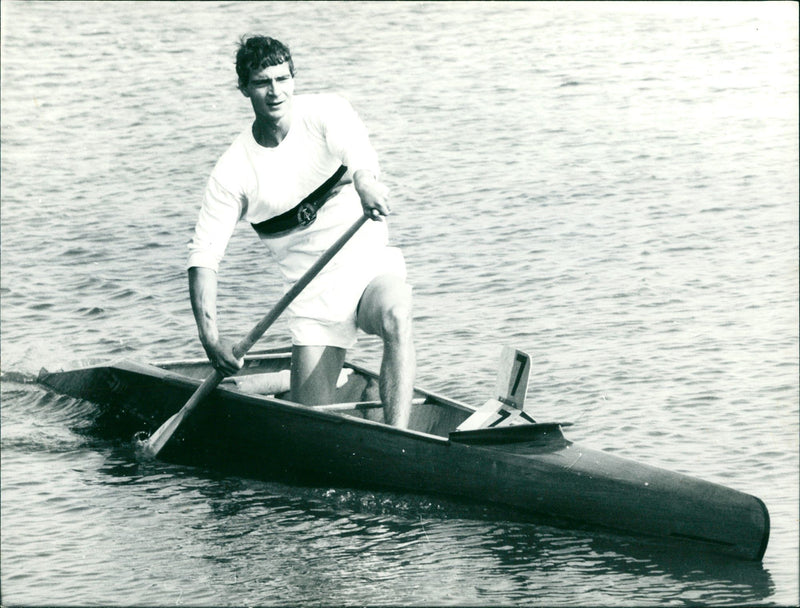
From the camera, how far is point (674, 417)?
310 inches

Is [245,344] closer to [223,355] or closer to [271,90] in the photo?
[223,355]

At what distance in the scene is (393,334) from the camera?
6.59 meters

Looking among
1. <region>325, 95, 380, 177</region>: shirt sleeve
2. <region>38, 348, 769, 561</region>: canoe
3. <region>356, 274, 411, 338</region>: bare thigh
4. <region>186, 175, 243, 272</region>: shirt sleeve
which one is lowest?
<region>38, 348, 769, 561</region>: canoe

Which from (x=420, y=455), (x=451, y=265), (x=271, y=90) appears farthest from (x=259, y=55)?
(x=451, y=265)

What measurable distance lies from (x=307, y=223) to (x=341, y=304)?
0.41 metres

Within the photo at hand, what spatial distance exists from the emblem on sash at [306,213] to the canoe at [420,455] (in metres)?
0.90

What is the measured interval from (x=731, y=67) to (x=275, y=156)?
32.2 feet

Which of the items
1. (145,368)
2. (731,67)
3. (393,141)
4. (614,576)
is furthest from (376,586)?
(731,67)

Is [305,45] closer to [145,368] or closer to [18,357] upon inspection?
[18,357]

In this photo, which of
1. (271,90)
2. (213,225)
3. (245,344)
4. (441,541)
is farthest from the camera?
(245,344)

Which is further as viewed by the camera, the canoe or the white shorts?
the white shorts

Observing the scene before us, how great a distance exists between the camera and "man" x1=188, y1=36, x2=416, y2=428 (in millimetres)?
6664

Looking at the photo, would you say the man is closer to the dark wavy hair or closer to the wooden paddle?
the dark wavy hair

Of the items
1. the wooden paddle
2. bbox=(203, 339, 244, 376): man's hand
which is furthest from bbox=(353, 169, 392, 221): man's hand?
bbox=(203, 339, 244, 376): man's hand
